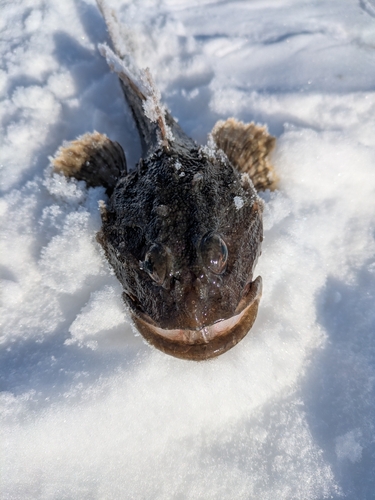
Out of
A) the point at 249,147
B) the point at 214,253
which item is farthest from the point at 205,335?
the point at 249,147

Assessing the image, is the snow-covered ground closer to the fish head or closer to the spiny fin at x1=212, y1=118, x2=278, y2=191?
the spiny fin at x1=212, y1=118, x2=278, y2=191

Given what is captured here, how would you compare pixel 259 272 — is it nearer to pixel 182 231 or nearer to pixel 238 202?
pixel 238 202

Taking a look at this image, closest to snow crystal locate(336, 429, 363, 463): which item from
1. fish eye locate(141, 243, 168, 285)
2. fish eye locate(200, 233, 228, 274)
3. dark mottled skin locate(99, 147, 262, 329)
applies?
dark mottled skin locate(99, 147, 262, 329)

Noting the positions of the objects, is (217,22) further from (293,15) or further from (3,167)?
(3,167)

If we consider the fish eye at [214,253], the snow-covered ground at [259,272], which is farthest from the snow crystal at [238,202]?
the snow-covered ground at [259,272]

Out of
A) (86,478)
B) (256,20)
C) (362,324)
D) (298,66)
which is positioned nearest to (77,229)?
(86,478)

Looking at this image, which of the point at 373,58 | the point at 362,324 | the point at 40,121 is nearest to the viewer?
the point at 362,324
